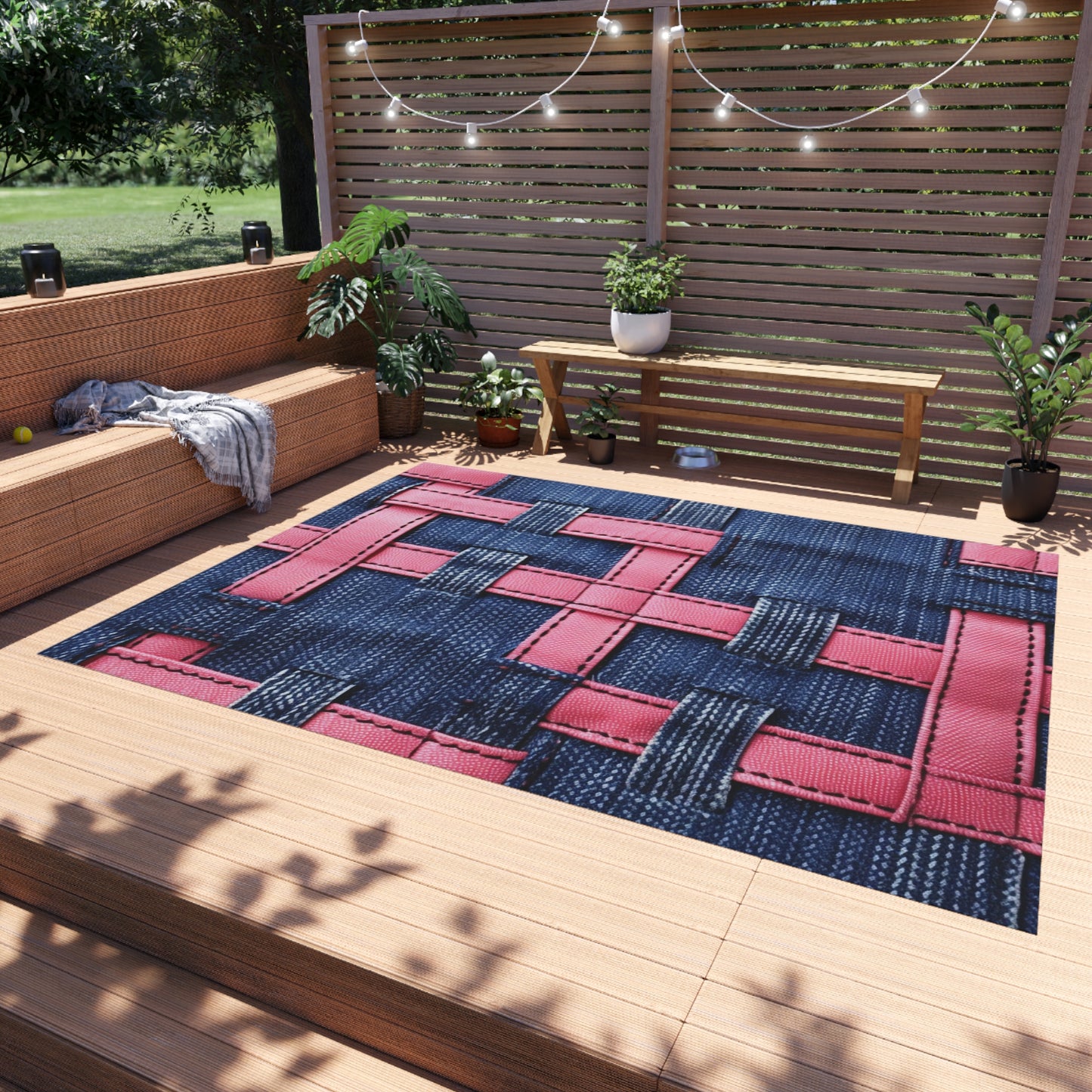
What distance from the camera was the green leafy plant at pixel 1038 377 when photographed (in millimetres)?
3902

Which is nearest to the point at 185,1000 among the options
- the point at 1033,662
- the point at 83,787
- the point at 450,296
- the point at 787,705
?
the point at 83,787

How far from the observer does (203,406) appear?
4.11 meters

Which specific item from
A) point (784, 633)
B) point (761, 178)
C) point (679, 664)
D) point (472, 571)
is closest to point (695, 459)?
point (761, 178)

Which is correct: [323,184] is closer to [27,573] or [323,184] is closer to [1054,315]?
[27,573]

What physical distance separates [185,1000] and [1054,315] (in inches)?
163

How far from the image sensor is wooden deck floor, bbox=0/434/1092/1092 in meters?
1.71

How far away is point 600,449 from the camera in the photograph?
16.0ft

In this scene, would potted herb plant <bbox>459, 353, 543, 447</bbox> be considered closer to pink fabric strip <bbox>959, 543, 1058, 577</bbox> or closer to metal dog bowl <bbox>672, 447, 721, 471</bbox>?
metal dog bowl <bbox>672, 447, 721, 471</bbox>

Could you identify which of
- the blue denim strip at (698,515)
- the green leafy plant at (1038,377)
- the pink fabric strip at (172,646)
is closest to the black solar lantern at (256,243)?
the blue denim strip at (698,515)

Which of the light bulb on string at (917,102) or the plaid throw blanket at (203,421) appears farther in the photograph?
the light bulb on string at (917,102)

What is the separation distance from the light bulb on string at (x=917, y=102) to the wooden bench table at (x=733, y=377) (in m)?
1.05

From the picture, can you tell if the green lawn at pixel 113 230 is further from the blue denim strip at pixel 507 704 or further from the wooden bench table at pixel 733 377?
the blue denim strip at pixel 507 704

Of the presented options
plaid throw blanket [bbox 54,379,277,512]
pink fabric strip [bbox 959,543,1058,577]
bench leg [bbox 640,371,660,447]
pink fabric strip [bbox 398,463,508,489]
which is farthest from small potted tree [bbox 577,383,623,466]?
pink fabric strip [bbox 959,543,1058,577]

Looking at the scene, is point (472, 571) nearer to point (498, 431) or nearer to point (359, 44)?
point (498, 431)
